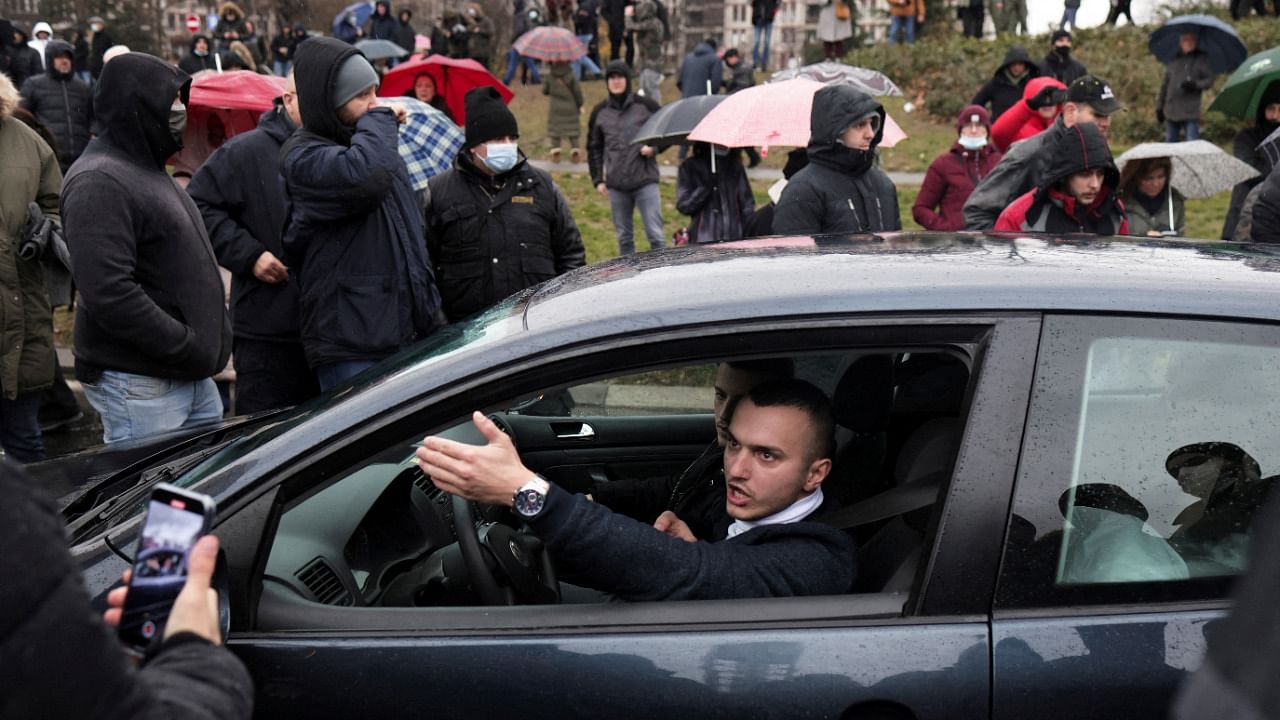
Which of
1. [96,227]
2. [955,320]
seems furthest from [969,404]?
[96,227]

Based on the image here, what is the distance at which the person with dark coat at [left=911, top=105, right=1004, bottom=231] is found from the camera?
24.7ft

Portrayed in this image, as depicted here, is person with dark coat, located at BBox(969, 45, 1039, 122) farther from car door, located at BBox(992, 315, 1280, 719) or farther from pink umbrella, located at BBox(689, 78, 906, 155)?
car door, located at BBox(992, 315, 1280, 719)

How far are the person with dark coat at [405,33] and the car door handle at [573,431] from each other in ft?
52.2

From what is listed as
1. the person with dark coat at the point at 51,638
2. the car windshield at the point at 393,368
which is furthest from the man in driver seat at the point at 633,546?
the person with dark coat at the point at 51,638

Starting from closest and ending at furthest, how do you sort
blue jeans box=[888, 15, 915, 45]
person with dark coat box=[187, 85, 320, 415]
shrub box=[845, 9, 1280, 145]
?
person with dark coat box=[187, 85, 320, 415], shrub box=[845, 9, 1280, 145], blue jeans box=[888, 15, 915, 45]

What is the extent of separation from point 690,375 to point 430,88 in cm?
823

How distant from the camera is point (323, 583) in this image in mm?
2469

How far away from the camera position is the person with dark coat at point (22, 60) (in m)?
14.6

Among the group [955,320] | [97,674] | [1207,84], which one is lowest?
[1207,84]

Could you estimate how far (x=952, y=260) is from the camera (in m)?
2.38

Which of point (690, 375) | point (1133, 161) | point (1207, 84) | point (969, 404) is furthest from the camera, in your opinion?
point (1207, 84)

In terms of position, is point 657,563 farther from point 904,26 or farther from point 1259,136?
point 904,26

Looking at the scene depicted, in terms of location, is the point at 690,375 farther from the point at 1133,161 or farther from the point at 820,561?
the point at 1133,161

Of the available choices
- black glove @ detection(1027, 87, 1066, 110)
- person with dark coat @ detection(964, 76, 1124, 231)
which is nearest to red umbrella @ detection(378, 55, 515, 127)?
black glove @ detection(1027, 87, 1066, 110)
